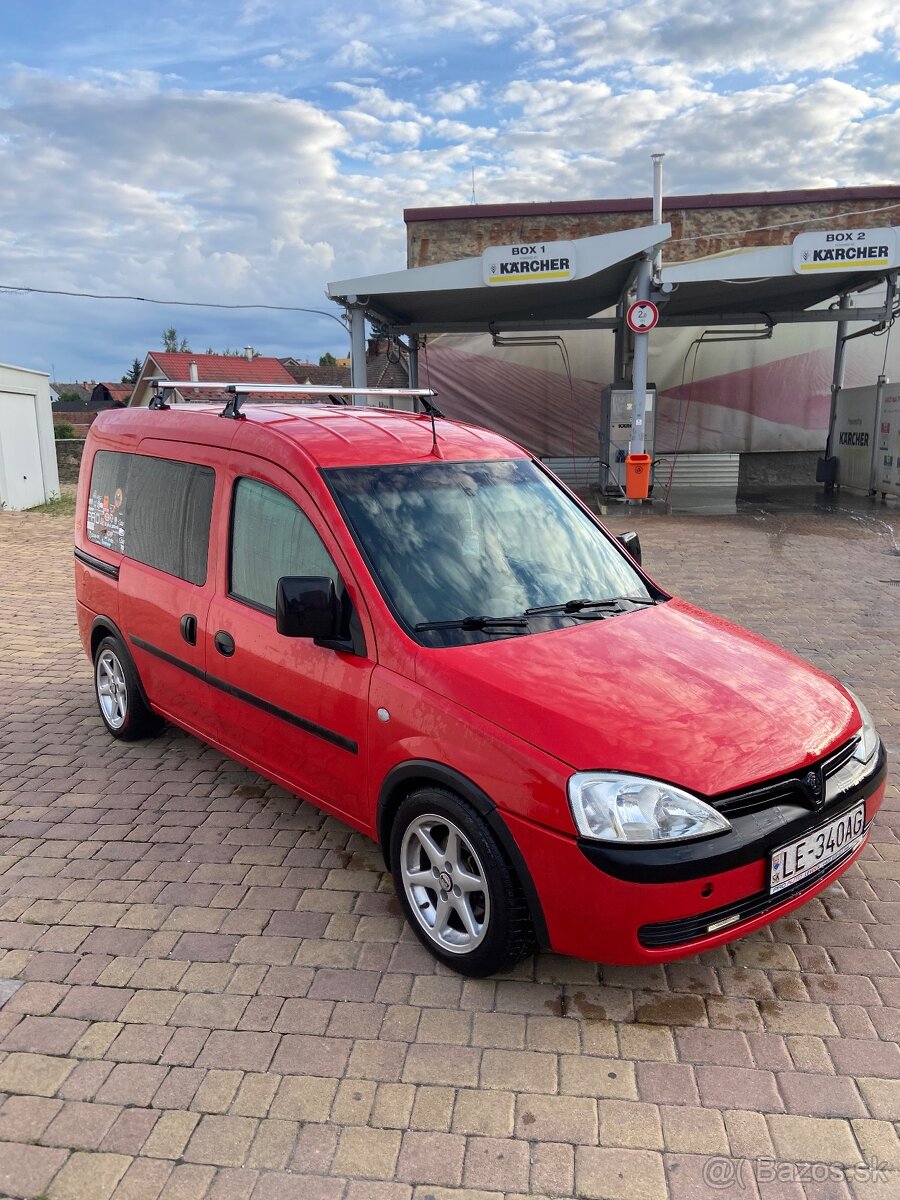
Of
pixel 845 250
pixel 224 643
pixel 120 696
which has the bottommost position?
pixel 120 696

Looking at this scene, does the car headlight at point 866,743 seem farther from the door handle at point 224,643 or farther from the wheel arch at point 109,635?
the wheel arch at point 109,635

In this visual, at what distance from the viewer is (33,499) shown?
62.4ft

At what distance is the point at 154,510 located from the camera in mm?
4500

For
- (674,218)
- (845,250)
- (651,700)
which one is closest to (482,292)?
(845,250)

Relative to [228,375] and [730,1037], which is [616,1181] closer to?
[730,1037]

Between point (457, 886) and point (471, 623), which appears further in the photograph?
point (471, 623)

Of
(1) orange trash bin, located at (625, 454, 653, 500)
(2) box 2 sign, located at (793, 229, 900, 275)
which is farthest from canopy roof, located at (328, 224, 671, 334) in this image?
(1) orange trash bin, located at (625, 454, 653, 500)

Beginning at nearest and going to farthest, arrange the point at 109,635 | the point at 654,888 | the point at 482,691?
the point at 654,888, the point at 482,691, the point at 109,635

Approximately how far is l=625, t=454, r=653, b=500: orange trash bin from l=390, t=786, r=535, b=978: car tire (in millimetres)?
12839

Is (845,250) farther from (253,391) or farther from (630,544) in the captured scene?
(253,391)

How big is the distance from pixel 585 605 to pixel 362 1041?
1.83 metres

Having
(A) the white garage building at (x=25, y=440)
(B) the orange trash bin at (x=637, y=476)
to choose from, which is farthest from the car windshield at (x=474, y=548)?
(A) the white garage building at (x=25, y=440)

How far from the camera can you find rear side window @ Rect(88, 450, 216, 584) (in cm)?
411

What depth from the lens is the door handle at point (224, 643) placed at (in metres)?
3.81
